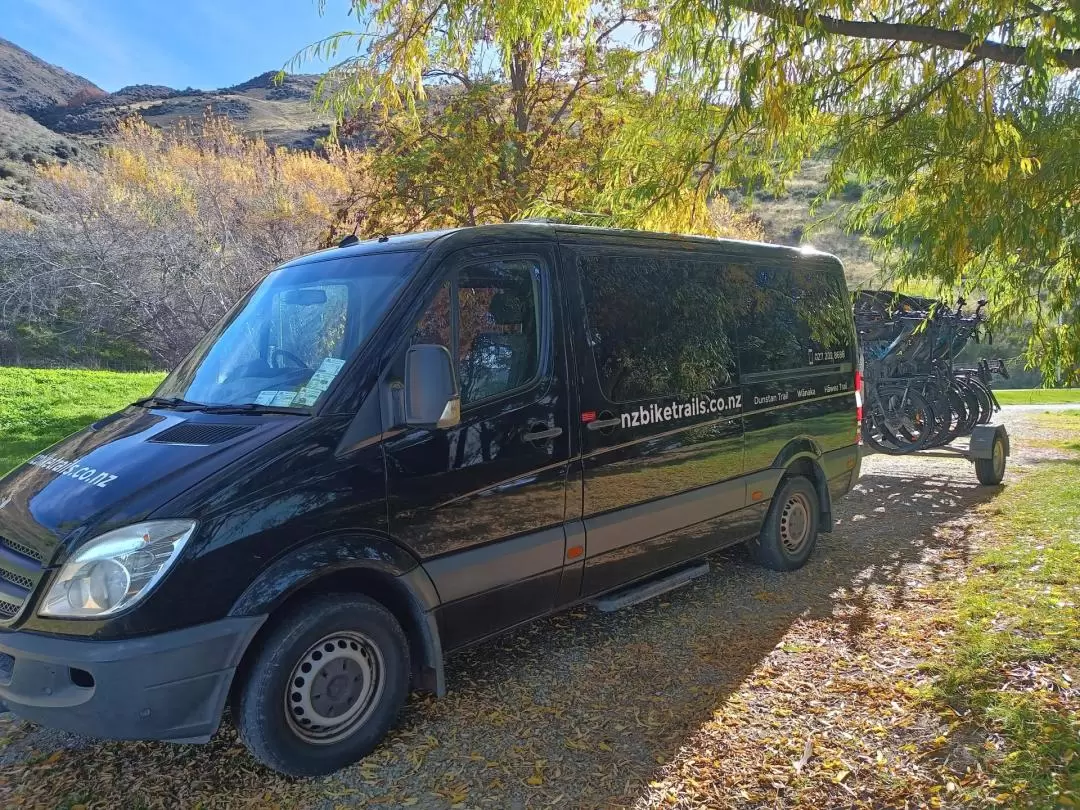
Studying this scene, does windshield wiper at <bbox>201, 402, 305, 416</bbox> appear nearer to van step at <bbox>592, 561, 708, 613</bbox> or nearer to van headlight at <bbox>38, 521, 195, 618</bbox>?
van headlight at <bbox>38, 521, 195, 618</bbox>

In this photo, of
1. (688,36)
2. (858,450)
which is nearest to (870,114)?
(688,36)

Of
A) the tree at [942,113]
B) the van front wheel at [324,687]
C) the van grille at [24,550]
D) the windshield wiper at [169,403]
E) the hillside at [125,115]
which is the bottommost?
the van front wheel at [324,687]

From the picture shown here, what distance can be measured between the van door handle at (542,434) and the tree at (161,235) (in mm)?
16064

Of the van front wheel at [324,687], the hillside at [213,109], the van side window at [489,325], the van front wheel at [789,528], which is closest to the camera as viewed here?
the van front wheel at [324,687]

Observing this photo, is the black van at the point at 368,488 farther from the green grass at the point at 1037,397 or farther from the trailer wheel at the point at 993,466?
the green grass at the point at 1037,397

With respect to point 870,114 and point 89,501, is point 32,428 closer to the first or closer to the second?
point 89,501

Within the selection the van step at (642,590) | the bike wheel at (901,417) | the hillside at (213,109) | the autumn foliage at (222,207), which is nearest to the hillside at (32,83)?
the hillside at (213,109)

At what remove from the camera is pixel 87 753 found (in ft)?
11.4

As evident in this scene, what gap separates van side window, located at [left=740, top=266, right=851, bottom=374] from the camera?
5.53 m

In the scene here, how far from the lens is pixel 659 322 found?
15.6 ft

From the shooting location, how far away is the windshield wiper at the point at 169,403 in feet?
12.3

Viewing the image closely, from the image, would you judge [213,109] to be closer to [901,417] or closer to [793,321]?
[901,417]

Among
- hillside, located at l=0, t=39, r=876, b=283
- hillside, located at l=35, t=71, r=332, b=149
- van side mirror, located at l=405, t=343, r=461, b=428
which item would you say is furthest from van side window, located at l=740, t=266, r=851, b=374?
hillside, located at l=35, t=71, r=332, b=149

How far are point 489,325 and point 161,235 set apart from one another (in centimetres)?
2108
